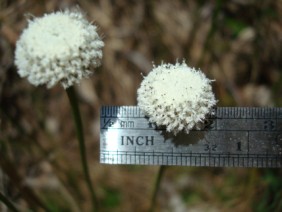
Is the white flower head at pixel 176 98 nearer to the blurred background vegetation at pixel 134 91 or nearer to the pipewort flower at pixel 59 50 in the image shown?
the pipewort flower at pixel 59 50

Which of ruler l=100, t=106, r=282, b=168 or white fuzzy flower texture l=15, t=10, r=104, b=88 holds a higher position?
white fuzzy flower texture l=15, t=10, r=104, b=88

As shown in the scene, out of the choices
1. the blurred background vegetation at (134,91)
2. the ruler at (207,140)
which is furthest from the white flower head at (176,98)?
the blurred background vegetation at (134,91)

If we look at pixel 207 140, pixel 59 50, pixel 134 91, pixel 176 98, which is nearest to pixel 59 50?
pixel 59 50

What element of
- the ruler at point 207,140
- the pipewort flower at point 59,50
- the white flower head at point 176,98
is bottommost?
the ruler at point 207,140

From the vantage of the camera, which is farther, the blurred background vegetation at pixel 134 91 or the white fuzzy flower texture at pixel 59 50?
the blurred background vegetation at pixel 134 91

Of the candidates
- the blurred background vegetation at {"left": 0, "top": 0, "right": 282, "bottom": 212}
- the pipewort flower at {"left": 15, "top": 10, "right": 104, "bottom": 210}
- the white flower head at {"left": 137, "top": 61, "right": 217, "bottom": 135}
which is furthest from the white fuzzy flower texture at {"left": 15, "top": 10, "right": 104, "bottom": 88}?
the blurred background vegetation at {"left": 0, "top": 0, "right": 282, "bottom": 212}

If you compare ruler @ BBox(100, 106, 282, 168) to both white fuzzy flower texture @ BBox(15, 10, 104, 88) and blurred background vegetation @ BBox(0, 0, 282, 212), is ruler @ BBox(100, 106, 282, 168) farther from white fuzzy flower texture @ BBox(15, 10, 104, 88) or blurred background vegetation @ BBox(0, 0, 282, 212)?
blurred background vegetation @ BBox(0, 0, 282, 212)

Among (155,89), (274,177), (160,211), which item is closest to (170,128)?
(155,89)
